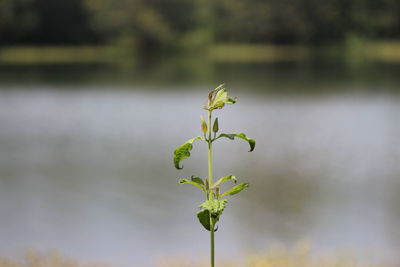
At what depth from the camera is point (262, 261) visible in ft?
9.87

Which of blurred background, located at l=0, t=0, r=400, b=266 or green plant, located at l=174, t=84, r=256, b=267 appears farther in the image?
blurred background, located at l=0, t=0, r=400, b=266

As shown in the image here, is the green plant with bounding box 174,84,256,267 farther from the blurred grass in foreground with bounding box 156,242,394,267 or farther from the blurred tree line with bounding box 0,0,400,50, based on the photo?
the blurred tree line with bounding box 0,0,400,50

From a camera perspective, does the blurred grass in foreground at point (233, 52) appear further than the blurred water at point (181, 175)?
Yes

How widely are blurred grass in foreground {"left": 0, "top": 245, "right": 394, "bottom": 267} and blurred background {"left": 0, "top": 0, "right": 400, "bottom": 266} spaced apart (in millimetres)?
61

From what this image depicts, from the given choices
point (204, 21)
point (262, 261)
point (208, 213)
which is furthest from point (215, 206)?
point (204, 21)

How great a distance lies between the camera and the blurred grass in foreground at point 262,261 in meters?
2.96

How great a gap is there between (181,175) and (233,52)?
18525mm

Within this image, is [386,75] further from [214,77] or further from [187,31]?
[187,31]

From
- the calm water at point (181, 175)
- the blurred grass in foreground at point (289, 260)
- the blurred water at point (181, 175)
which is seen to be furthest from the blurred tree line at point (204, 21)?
the blurred grass in foreground at point (289, 260)

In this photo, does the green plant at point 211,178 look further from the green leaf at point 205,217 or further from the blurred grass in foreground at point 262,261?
the blurred grass in foreground at point 262,261

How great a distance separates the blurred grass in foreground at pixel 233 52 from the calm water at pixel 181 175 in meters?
10.5

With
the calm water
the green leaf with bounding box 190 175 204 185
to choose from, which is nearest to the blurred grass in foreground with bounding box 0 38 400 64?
the calm water

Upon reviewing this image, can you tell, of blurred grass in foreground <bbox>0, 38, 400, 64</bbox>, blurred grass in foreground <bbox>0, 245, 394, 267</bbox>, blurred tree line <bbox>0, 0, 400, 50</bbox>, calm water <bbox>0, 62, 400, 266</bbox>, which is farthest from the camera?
blurred tree line <bbox>0, 0, 400, 50</bbox>

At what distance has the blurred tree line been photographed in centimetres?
2247
